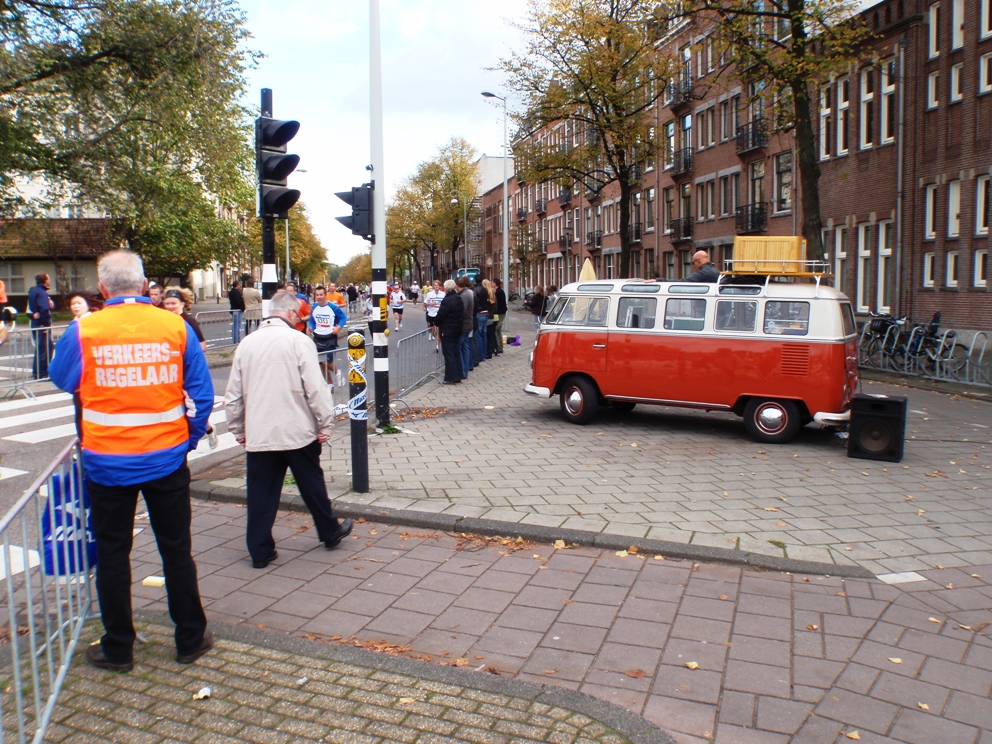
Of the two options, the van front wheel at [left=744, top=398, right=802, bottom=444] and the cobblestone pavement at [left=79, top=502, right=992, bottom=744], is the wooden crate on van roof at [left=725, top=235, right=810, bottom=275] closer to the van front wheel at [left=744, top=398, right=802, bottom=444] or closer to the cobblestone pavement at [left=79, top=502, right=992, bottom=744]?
the van front wheel at [left=744, top=398, right=802, bottom=444]

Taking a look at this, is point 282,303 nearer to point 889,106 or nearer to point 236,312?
point 236,312

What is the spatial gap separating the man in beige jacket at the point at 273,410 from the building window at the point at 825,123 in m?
26.8

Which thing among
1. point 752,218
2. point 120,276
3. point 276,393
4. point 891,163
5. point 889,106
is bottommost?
point 276,393

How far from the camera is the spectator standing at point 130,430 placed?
4.02 m

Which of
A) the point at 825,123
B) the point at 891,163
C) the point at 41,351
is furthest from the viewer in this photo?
the point at 825,123

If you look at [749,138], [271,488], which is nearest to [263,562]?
[271,488]

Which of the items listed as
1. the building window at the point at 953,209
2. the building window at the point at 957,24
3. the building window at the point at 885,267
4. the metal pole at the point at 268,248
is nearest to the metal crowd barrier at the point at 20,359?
the metal pole at the point at 268,248

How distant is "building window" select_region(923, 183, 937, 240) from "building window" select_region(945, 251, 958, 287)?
830 mm

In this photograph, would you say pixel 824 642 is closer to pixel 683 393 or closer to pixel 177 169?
pixel 683 393

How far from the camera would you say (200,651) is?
4.30 metres

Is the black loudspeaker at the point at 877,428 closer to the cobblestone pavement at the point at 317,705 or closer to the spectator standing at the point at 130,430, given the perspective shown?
the cobblestone pavement at the point at 317,705

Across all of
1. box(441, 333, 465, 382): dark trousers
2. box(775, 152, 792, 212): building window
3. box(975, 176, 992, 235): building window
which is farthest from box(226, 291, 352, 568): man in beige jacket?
box(775, 152, 792, 212): building window

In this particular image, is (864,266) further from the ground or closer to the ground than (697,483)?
further from the ground

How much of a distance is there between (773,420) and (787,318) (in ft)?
3.87
